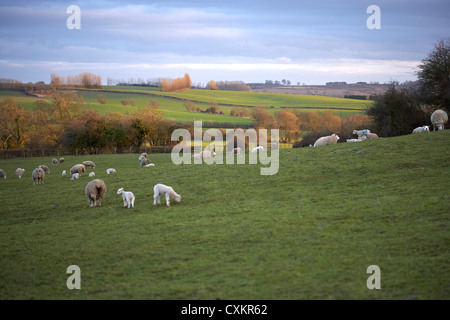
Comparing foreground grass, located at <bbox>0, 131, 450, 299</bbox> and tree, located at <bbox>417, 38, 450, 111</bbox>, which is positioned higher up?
tree, located at <bbox>417, 38, 450, 111</bbox>

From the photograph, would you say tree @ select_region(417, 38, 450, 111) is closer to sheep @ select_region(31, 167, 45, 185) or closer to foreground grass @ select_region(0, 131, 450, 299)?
foreground grass @ select_region(0, 131, 450, 299)

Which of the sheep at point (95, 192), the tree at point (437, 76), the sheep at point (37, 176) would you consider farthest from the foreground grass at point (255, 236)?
the tree at point (437, 76)

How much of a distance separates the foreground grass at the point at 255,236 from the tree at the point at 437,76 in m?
18.8

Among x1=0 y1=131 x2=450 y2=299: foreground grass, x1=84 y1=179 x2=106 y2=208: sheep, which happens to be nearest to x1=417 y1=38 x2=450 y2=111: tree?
x1=0 y1=131 x2=450 y2=299: foreground grass

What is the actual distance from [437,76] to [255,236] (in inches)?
1384

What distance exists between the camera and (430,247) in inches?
394

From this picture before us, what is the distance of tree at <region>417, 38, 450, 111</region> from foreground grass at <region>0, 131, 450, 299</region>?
18.8 m

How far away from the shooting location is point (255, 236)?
39.4 ft

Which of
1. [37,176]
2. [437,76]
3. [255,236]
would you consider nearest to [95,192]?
[255,236]

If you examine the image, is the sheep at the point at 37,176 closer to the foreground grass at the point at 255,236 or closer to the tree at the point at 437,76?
the foreground grass at the point at 255,236

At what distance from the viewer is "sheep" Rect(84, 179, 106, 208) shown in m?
17.8

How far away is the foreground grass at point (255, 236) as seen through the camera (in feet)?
28.5

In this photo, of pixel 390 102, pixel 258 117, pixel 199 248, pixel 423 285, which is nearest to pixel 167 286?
pixel 199 248

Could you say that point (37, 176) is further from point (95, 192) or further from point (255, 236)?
point (255, 236)
